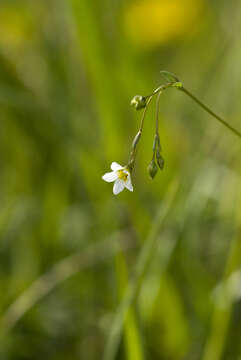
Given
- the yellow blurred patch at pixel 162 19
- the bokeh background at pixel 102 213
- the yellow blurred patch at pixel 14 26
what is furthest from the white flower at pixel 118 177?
the yellow blurred patch at pixel 162 19

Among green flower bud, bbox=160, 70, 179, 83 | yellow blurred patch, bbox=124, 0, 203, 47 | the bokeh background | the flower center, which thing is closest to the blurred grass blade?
the bokeh background

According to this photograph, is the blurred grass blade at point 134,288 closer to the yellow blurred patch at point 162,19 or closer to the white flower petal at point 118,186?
the white flower petal at point 118,186

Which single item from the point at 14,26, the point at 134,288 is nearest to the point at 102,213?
the point at 134,288

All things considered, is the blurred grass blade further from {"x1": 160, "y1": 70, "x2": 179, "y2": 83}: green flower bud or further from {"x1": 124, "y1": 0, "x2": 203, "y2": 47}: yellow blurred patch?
{"x1": 124, "y1": 0, "x2": 203, "y2": 47}: yellow blurred patch

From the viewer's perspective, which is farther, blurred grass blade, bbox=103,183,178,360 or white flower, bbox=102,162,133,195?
blurred grass blade, bbox=103,183,178,360

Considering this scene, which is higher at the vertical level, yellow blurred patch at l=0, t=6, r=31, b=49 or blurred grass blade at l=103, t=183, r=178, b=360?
yellow blurred patch at l=0, t=6, r=31, b=49
